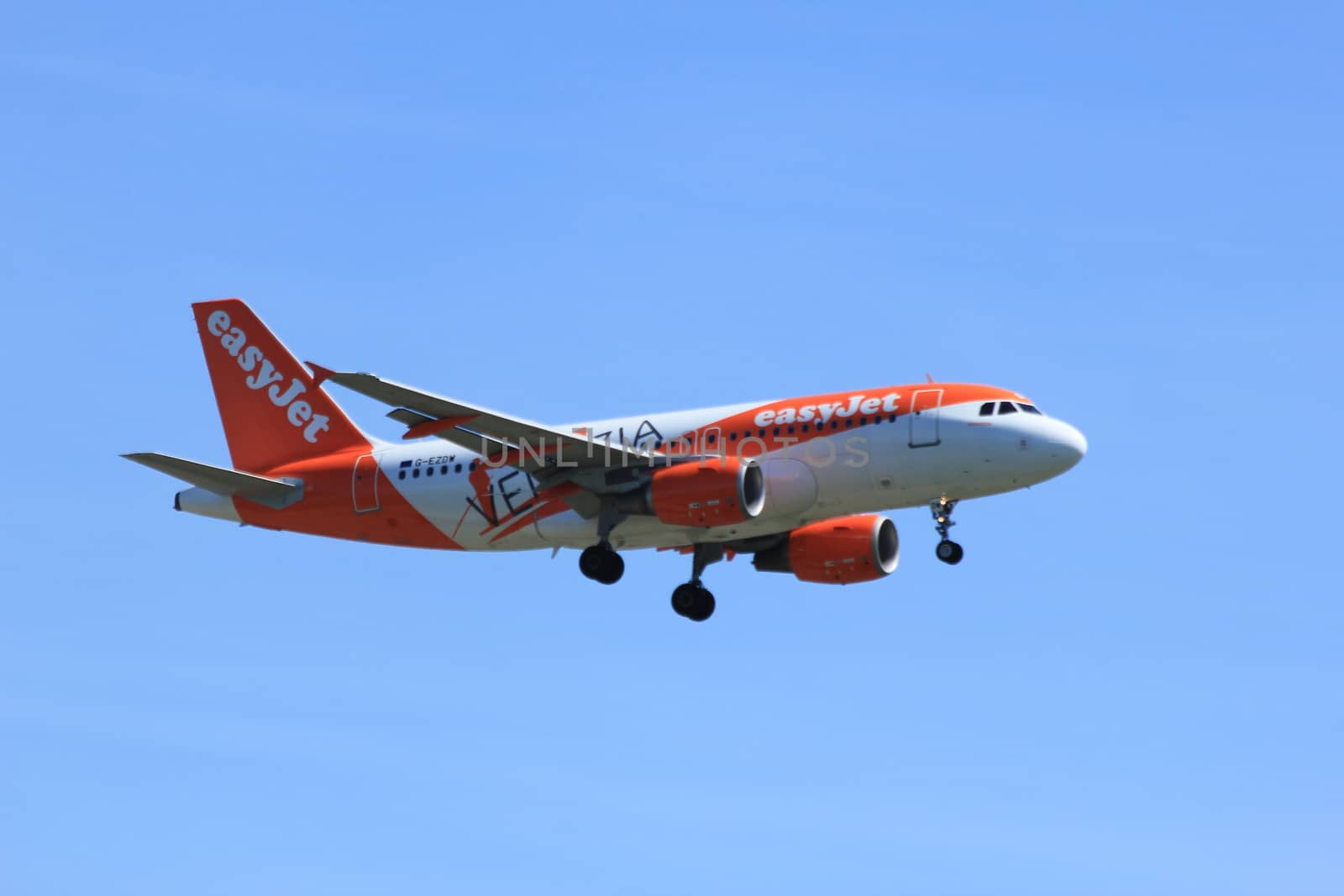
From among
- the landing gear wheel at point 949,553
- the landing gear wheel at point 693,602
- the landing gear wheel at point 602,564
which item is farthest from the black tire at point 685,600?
the landing gear wheel at point 949,553

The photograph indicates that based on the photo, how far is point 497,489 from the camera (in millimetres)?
48438

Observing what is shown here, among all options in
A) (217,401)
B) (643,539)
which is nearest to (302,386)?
(217,401)

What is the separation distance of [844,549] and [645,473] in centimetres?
573

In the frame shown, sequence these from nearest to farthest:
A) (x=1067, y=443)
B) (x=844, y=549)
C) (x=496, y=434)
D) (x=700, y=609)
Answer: (x=1067, y=443) < (x=496, y=434) < (x=844, y=549) < (x=700, y=609)

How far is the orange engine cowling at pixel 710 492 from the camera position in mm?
44750

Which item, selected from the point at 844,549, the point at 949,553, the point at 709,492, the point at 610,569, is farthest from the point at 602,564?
the point at 949,553

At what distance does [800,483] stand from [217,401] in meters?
17.8

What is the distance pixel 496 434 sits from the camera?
45812mm

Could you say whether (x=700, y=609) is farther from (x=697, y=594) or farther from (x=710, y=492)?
(x=710, y=492)

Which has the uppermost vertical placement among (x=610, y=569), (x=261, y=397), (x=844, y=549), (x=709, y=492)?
(x=261, y=397)

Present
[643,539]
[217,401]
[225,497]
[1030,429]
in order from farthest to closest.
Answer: [217,401]
[225,497]
[643,539]
[1030,429]

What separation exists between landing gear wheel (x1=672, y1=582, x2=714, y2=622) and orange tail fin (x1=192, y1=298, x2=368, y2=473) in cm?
916

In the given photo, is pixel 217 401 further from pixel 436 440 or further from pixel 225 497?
pixel 436 440

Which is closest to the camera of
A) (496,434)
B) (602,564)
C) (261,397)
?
(496,434)
